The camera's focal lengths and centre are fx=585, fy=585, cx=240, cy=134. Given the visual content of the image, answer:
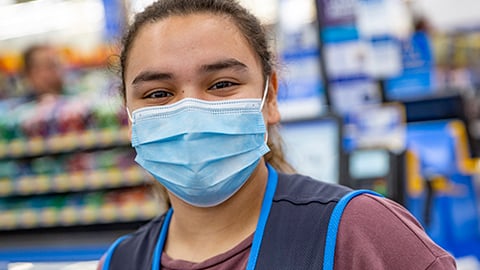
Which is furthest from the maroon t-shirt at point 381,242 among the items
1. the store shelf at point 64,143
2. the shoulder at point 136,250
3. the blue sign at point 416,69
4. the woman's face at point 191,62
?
the blue sign at point 416,69

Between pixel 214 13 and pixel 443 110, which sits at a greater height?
pixel 214 13

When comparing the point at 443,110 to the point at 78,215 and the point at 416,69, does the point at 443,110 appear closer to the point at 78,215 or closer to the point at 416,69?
the point at 416,69

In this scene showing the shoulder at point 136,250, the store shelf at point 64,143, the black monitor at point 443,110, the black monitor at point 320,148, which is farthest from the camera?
the store shelf at point 64,143

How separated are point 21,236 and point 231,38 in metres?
4.51

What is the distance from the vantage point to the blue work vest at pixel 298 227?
3.70 feet

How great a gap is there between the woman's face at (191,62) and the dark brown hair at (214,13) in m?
0.02

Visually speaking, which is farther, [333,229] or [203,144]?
[203,144]

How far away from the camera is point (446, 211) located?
3.29m

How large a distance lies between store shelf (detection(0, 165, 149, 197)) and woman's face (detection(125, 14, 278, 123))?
3407 millimetres

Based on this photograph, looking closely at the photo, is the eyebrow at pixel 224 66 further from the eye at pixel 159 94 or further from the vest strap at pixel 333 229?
the vest strap at pixel 333 229

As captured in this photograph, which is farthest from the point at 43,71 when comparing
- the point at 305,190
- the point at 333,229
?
the point at 333,229

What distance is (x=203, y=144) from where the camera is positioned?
50.4 inches

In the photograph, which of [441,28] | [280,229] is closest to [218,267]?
[280,229]

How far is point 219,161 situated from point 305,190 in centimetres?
20
